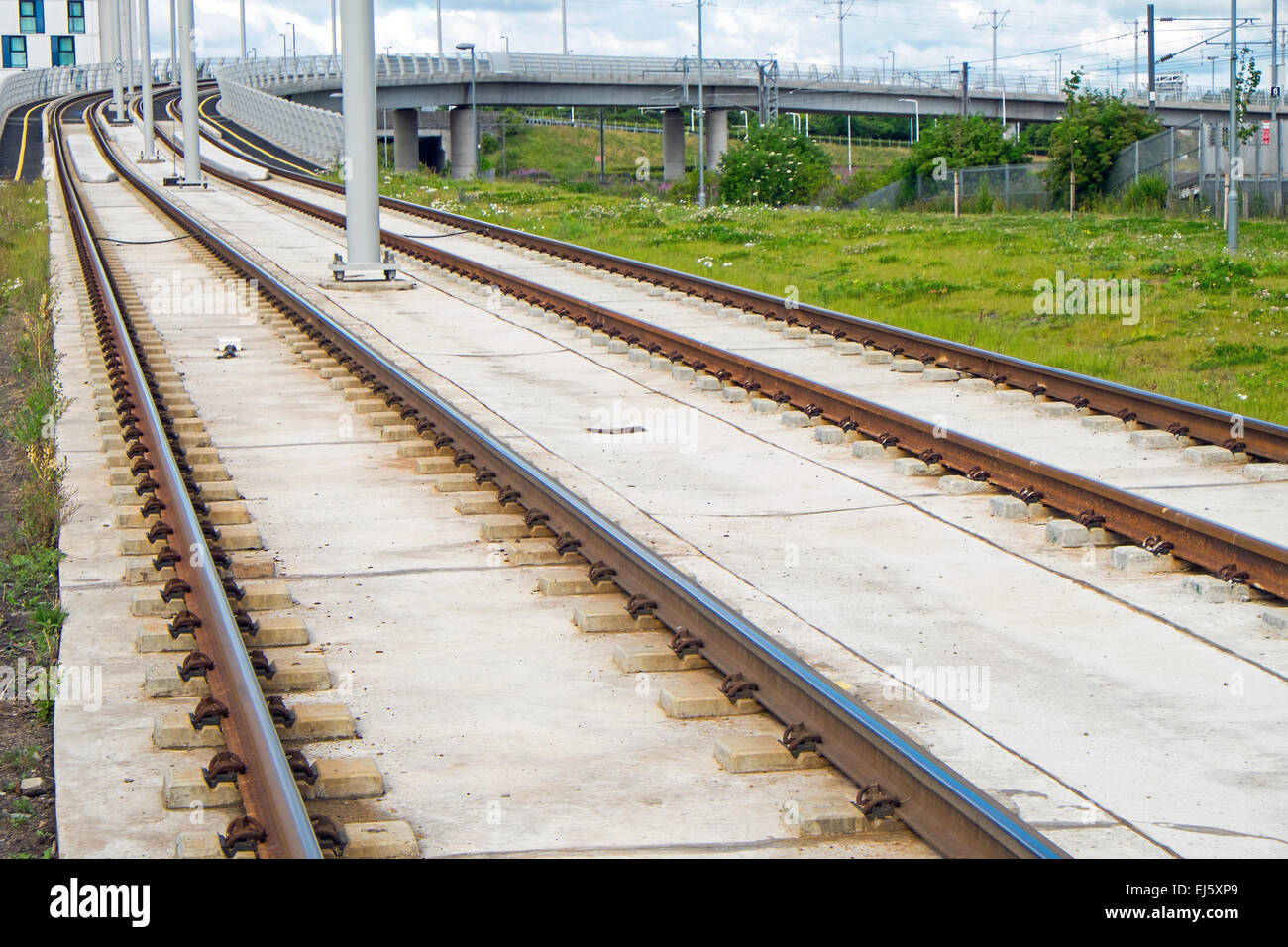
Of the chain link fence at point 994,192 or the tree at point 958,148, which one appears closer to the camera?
the chain link fence at point 994,192

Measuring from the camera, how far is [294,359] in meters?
14.4

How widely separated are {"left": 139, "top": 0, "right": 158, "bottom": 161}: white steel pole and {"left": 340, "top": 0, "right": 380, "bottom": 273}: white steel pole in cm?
2918

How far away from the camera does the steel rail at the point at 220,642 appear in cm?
444

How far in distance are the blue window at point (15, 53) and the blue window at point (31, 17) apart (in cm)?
80

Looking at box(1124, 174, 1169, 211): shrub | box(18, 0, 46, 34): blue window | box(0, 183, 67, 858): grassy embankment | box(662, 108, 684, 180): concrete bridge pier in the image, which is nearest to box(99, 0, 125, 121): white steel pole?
box(662, 108, 684, 180): concrete bridge pier

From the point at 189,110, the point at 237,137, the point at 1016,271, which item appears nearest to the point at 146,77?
the point at 189,110

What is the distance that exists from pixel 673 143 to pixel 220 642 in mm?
101769

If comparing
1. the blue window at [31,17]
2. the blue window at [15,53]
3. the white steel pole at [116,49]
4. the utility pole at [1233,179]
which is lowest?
the utility pole at [1233,179]

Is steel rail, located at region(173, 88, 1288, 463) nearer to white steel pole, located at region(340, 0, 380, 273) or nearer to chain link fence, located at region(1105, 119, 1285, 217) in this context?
white steel pole, located at region(340, 0, 380, 273)

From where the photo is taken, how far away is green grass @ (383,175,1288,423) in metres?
14.2

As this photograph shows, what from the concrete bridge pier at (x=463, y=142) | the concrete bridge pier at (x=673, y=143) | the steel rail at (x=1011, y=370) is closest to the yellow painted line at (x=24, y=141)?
the concrete bridge pier at (x=463, y=142)

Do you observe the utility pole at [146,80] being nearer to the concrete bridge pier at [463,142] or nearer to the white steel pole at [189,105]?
the white steel pole at [189,105]

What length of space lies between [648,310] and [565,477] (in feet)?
28.1
